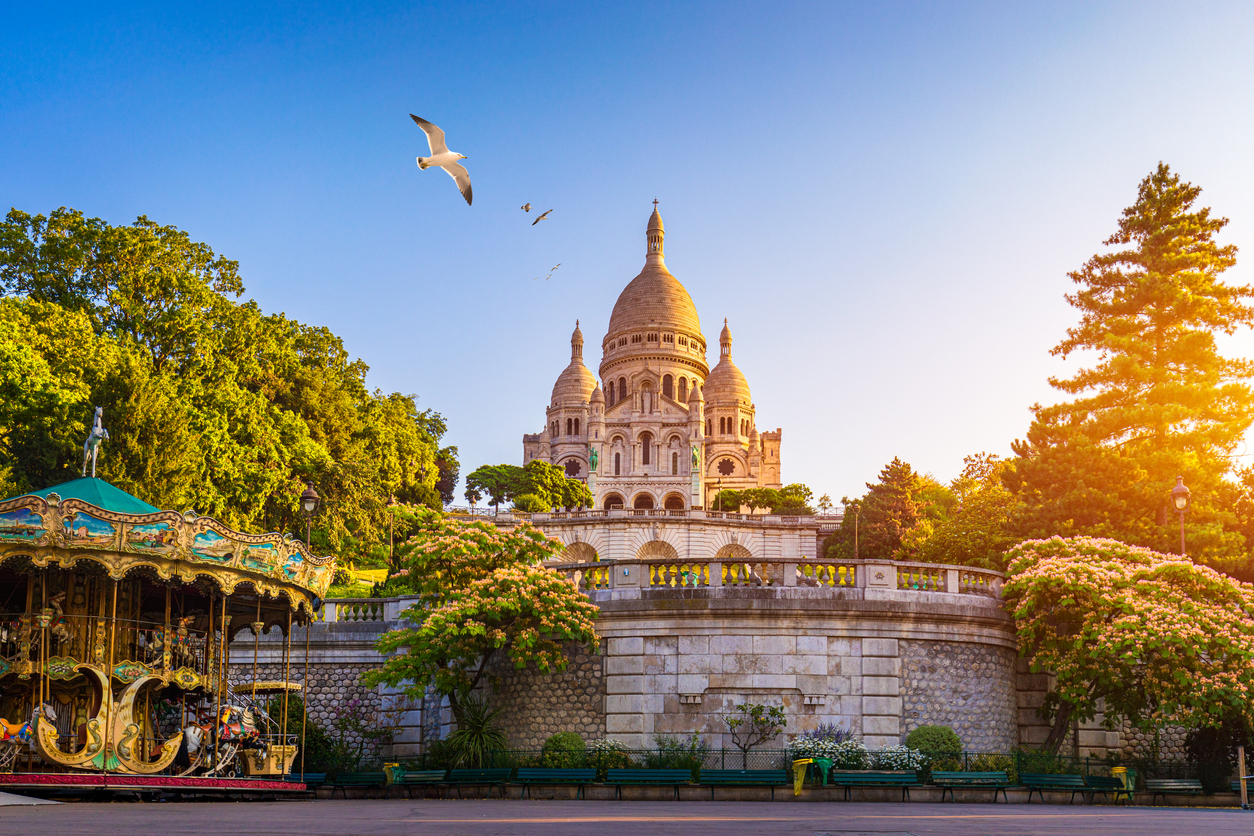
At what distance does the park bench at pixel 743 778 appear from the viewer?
21375 mm

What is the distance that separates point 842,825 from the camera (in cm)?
1462

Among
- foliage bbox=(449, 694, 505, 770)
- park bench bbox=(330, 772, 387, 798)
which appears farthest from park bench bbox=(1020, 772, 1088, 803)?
park bench bbox=(330, 772, 387, 798)

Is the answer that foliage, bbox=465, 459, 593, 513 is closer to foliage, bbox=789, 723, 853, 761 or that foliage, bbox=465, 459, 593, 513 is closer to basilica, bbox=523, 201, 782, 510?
basilica, bbox=523, 201, 782, 510

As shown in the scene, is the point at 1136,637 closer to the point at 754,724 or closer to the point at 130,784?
the point at 754,724

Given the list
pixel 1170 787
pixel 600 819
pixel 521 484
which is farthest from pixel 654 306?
pixel 600 819

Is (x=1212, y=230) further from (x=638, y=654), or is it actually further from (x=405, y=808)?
(x=405, y=808)

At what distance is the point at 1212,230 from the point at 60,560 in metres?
38.9

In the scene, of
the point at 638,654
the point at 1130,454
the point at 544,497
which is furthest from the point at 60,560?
the point at 544,497

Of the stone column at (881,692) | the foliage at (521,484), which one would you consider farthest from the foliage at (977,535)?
the foliage at (521,484)

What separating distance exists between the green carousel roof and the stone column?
1455 centimetres

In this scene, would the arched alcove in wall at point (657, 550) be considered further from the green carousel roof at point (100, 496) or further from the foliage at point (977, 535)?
the green carousel roof at point (100, 496)

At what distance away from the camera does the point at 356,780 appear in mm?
22812

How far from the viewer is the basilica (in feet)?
409

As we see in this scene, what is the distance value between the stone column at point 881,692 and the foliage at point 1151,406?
613 inches
